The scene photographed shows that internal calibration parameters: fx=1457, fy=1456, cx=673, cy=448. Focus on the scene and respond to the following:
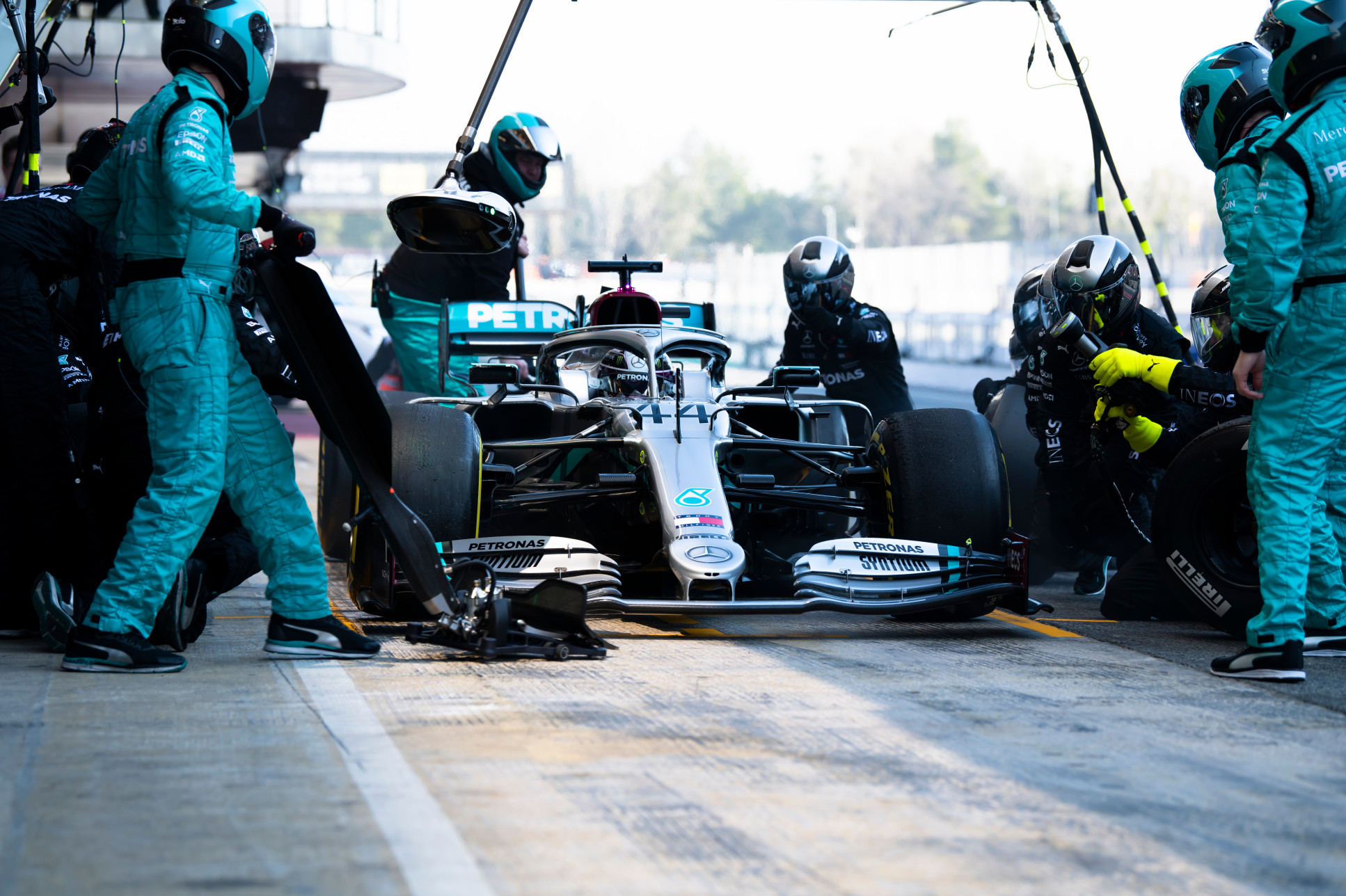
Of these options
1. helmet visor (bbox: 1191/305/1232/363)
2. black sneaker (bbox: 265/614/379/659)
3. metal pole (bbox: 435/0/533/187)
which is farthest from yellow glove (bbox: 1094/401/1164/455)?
metal pole (bbox: 435/0/533/187)

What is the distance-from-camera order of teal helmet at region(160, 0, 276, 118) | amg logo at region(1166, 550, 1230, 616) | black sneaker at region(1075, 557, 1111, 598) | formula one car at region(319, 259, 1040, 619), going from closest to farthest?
teal helmet at region(160, 0, 276, 118)
formula one car at region(319, 259, 1040, 619)
amg logo at region(1166, 550, 1230, 616)
black sneaker at region(1075, 557, 1111, 598)

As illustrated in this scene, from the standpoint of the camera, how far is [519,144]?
887 centimetres

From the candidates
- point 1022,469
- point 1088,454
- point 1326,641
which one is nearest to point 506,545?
point 1326,641

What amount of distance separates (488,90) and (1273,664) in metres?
6.43

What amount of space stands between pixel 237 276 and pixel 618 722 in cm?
213

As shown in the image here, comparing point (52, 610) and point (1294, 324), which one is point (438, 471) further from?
point (1294, 324)

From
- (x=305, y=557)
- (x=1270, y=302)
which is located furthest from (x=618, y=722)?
(x=1270, y=302)

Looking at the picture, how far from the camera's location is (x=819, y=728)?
3836 mm

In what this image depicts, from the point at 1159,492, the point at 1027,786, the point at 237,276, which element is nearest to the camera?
the point at 1027,786

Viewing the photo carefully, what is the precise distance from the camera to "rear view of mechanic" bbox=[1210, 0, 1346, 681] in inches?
180

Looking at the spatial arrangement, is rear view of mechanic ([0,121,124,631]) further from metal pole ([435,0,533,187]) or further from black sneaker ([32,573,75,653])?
metal pole ([435,0,533,187])

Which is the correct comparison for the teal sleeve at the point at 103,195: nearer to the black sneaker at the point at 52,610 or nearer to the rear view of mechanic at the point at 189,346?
the rear view of mechanic at the point at 189,346

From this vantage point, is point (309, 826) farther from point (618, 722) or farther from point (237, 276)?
point (237, 276)

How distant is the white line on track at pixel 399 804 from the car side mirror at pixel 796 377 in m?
2.74
